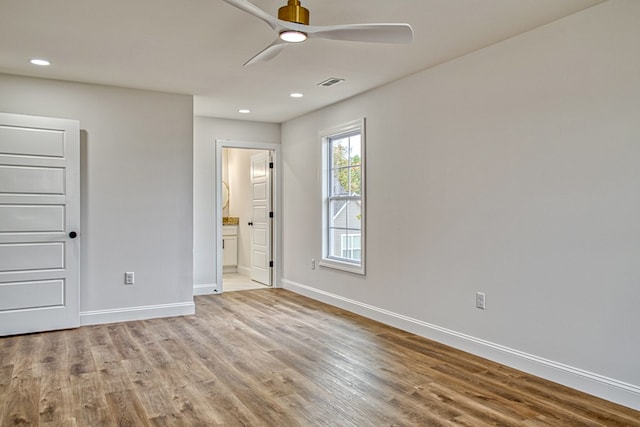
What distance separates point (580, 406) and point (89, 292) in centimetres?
437

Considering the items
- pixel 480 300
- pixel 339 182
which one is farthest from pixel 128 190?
pixel 480 300

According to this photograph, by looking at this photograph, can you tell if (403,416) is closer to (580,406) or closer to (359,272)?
(580,406)

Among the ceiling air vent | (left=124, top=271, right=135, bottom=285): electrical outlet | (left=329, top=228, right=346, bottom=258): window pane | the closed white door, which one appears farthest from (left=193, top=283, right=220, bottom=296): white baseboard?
the ceiling air vent

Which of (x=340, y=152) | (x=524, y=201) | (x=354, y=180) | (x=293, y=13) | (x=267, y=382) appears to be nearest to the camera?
(x=293, y=13)

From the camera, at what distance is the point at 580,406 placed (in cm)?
263

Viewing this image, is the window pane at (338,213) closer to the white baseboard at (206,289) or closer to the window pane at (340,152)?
the window pane at (340,152)

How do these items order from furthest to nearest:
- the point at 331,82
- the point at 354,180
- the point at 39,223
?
the point at 354,180 → the point at 331,82 → the point at 39,223

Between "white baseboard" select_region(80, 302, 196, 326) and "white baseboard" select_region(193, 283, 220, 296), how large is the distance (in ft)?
3.44

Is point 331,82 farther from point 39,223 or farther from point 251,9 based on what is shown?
point 39,223

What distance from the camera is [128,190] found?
4.75 metres

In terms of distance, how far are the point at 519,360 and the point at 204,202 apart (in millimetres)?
4428

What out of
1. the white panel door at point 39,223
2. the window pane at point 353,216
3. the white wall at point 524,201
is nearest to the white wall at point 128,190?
the white panel door at point 39,223

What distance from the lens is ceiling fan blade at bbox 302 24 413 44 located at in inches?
92.7

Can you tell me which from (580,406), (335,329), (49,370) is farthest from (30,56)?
(580,406)
